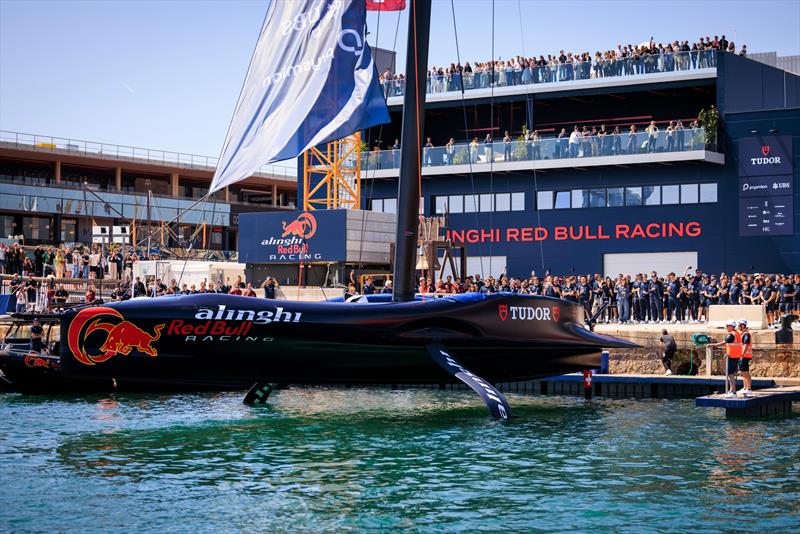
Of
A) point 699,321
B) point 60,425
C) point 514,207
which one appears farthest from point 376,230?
point 60,425

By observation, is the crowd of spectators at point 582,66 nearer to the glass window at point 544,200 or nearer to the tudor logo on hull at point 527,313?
the glass window at point 544,200

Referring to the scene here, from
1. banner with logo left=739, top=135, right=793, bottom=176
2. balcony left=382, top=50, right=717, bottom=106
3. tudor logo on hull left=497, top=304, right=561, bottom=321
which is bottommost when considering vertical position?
tudor logo on hull left=497, top=304, right=561, bottom=321

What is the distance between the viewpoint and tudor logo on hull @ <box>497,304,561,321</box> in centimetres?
2114

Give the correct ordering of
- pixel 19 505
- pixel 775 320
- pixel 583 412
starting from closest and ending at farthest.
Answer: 1. pixel 19 505
2. pixel 583 412
3. pixel 775 320

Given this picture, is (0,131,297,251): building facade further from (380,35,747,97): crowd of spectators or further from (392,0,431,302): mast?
(392,0,431,302): mast

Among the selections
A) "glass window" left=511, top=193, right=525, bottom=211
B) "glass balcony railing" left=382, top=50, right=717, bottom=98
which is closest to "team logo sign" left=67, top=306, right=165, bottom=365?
"glass balcony railing" left=382, top=50, right=717, bottom=98

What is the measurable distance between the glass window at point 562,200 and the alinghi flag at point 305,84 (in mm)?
32259

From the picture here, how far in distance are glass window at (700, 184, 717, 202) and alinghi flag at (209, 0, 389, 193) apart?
31584 mm

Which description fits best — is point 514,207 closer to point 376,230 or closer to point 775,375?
point 376,230

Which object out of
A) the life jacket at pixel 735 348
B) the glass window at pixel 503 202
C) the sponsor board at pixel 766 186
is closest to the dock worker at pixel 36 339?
the life jacket at pixel 735 348

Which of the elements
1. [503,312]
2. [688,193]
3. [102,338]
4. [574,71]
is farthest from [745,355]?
[574,71]

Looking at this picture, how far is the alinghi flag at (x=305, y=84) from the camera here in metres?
19.0

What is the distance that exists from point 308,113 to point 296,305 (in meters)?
3.77

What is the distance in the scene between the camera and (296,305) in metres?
20.1
